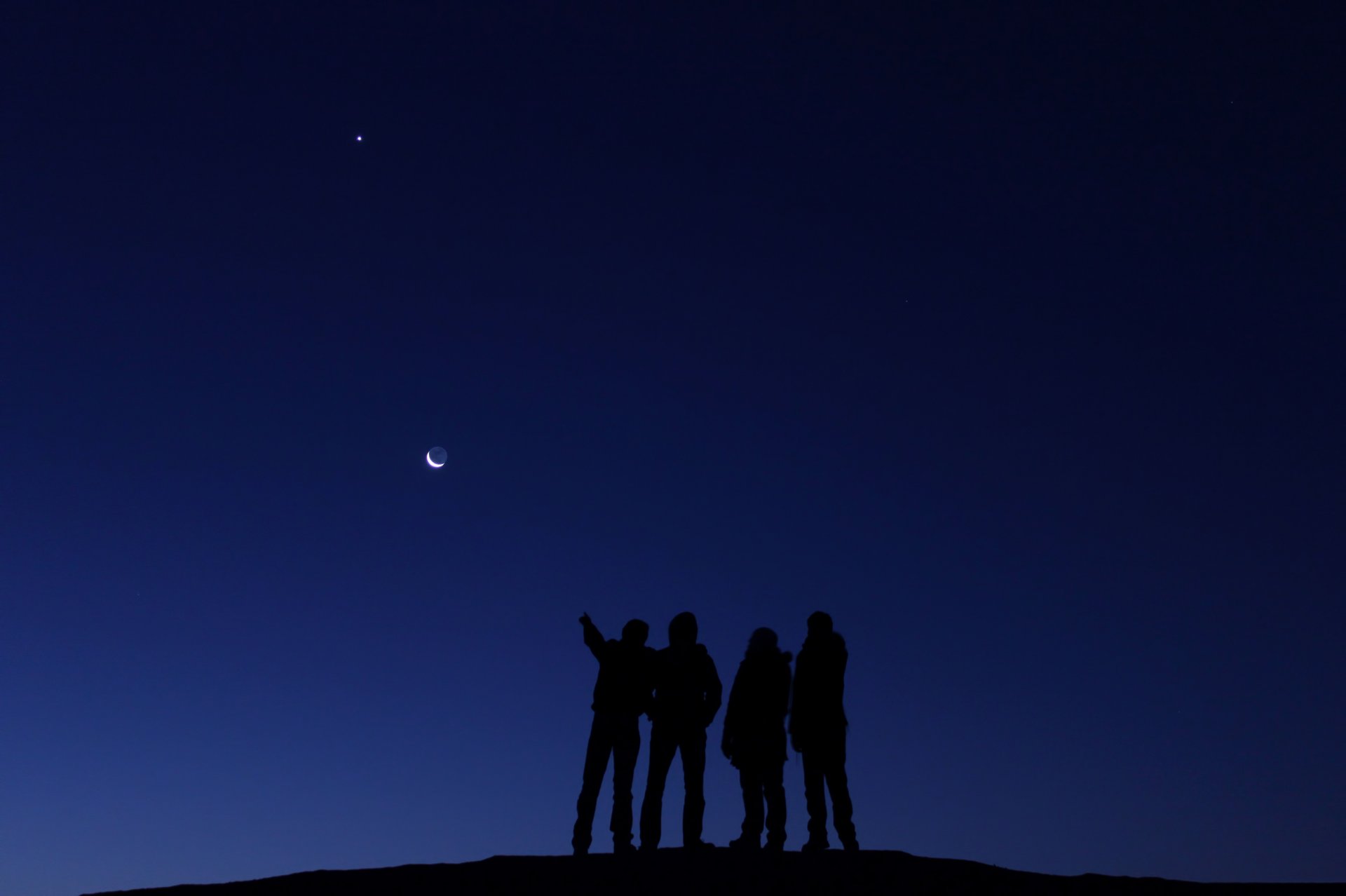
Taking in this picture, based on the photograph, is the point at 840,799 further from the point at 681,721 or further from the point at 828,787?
the point at 681,721

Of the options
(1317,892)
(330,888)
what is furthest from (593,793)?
(1317,892)

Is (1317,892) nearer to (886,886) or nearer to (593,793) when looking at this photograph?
(886,886)

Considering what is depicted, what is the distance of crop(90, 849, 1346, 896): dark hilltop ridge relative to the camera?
9203 millimetres

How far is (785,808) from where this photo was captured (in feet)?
36.3

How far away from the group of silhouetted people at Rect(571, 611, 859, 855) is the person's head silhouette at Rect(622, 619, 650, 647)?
0.4 inches

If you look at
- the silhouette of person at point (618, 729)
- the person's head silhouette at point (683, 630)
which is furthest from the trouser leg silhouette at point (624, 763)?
the person's head silhouette at point (683, 630)

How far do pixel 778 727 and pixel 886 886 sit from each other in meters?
2.26

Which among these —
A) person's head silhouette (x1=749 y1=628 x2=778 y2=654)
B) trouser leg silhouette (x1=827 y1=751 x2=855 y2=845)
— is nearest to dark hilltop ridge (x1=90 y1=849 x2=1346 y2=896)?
trouser leg silhouette (x1=827 y1=751 x2=855 y2=845)

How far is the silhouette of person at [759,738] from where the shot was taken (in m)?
11.1

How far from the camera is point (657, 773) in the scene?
11.4 meters

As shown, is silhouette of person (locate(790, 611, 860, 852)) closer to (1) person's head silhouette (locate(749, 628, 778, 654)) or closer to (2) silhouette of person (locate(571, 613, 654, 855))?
(1) person's head silhouette (locate(749, 628, 778, 654))

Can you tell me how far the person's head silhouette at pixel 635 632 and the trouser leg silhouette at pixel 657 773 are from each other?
2.78ft

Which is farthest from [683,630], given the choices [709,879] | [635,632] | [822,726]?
[709,879]

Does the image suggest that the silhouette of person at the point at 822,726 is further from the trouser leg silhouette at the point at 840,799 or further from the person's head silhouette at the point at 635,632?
the person's head silhouette at the point at 635,632
